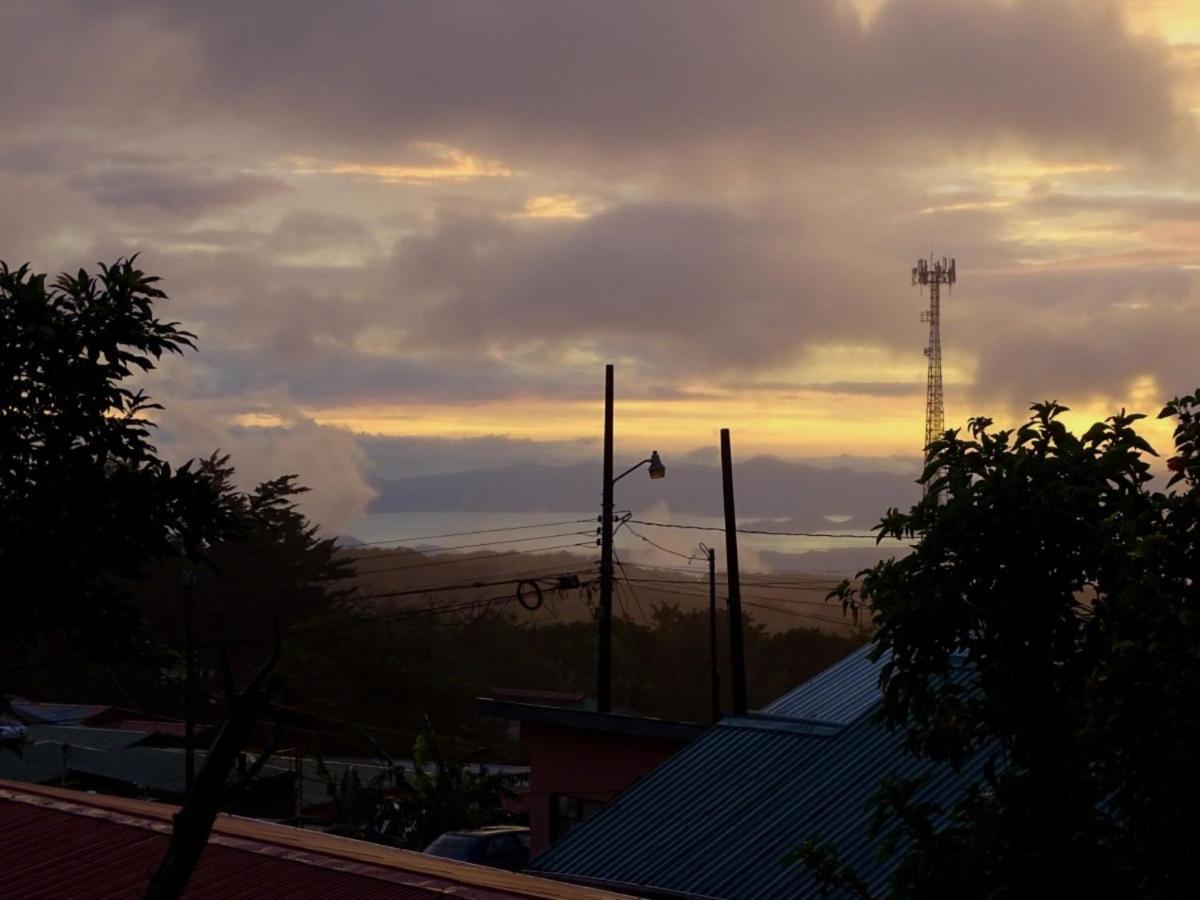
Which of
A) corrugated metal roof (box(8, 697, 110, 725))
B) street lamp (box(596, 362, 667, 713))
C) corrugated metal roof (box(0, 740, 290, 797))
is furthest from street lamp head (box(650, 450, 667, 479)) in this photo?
corrugated metal roof (box(8, 697, 110, 725))

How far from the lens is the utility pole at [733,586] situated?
38375 mm

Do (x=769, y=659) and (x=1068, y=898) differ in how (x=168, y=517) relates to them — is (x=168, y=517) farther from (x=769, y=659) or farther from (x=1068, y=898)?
(x=769, y=659)

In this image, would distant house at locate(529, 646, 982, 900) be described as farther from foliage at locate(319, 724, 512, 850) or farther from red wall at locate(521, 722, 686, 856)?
foliage at locate(319, 724, 512, 850)

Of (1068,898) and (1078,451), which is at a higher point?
(1078,451)

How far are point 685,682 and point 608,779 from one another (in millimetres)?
91407

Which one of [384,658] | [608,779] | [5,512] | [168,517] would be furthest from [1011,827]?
[384,658]

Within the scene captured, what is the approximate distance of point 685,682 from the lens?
413ft

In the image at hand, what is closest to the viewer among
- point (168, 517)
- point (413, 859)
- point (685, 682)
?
point (168, 517)

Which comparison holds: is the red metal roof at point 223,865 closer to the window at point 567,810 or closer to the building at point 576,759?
the building at point 576,759

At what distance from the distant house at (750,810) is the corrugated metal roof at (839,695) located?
130 mm

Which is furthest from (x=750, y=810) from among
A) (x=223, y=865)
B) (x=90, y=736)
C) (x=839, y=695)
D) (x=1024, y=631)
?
(x=90, y=736)

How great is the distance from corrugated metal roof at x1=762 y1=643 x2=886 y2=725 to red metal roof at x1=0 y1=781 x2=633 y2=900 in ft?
36.9

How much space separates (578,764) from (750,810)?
11.0 metres

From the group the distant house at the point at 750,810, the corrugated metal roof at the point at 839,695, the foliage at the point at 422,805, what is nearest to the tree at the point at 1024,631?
the distant house at the point at 750,810
